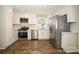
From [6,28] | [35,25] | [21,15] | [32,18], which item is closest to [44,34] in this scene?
[35,25]

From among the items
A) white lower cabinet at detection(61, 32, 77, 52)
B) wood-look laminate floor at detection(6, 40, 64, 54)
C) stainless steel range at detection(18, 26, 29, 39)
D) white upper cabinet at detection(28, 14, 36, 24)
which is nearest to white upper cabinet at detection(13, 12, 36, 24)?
white upper cabinet at detection(28, 14, 36, 24)

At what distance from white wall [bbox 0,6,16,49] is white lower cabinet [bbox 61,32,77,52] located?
88 centimetres

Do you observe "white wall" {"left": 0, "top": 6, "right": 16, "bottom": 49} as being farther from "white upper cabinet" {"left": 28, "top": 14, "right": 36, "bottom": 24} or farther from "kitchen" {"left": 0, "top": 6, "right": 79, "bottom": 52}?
"white upper cabinet" {"left": 28, "top": 14, "right": 36, "bottom": 24}

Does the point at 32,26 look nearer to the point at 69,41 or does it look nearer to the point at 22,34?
the point at 22,34

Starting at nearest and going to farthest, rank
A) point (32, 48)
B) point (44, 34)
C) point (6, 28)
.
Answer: point (32, 48) → point (6, 28) → point (44, 34)

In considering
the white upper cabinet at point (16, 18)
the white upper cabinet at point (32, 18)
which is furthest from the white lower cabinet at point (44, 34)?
the white upper cabinet at point (16, 18)

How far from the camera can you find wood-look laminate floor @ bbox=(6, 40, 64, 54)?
59.8 inches

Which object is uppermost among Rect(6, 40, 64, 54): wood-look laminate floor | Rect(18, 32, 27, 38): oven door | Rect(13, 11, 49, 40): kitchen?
Rect(13, 11, 49, 40): kitchen

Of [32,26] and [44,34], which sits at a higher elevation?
[32,26]

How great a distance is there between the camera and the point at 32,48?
1605 millimetres

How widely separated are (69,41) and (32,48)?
2.05 ft

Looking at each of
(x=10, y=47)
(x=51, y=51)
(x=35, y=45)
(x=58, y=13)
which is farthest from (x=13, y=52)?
(x=58, y=13)

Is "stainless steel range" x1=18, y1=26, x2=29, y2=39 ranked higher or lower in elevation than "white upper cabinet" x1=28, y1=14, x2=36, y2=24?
lower
